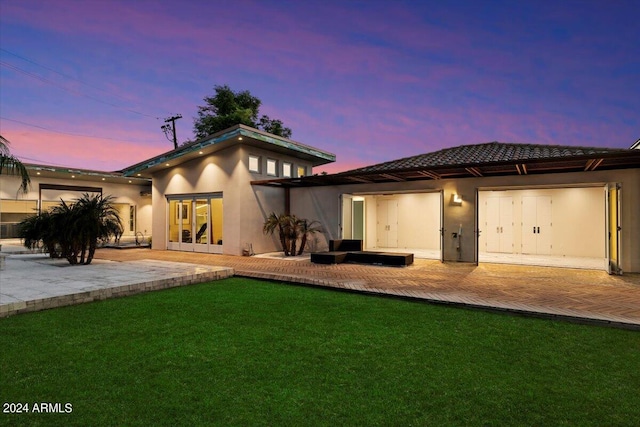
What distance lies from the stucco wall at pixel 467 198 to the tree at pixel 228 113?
14.3 m

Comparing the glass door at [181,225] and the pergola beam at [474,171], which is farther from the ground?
the pergola beam at [474,171]

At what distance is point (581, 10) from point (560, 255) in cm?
1034

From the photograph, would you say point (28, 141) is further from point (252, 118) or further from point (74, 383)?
point (74, 383)

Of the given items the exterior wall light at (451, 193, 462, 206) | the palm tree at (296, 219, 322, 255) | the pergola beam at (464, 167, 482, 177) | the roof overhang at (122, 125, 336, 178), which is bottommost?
the palm tree at (296, 219, 322, 255)

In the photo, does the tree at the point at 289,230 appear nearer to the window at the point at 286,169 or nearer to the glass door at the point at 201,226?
the window at the point at 286,169

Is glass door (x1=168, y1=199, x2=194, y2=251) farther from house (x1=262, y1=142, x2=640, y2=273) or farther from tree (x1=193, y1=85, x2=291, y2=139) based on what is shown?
tree (x1=193, y1=85, x2=291, y2=139)

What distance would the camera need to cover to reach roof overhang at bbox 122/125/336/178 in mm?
12367

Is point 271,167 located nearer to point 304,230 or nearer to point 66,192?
point 304,230

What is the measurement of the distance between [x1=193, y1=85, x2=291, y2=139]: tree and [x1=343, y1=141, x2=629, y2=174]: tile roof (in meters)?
16.2

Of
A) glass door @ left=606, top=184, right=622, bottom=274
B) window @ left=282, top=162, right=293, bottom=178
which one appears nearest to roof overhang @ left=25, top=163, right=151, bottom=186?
window @ left=282, top=162, right=293, bottom=178

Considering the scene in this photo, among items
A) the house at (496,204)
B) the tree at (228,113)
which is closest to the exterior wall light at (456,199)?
the house at (496,204)

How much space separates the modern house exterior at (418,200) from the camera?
9352 millimetres

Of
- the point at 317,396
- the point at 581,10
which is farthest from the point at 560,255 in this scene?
the point at 317,396

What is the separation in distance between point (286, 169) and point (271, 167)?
996 mm
